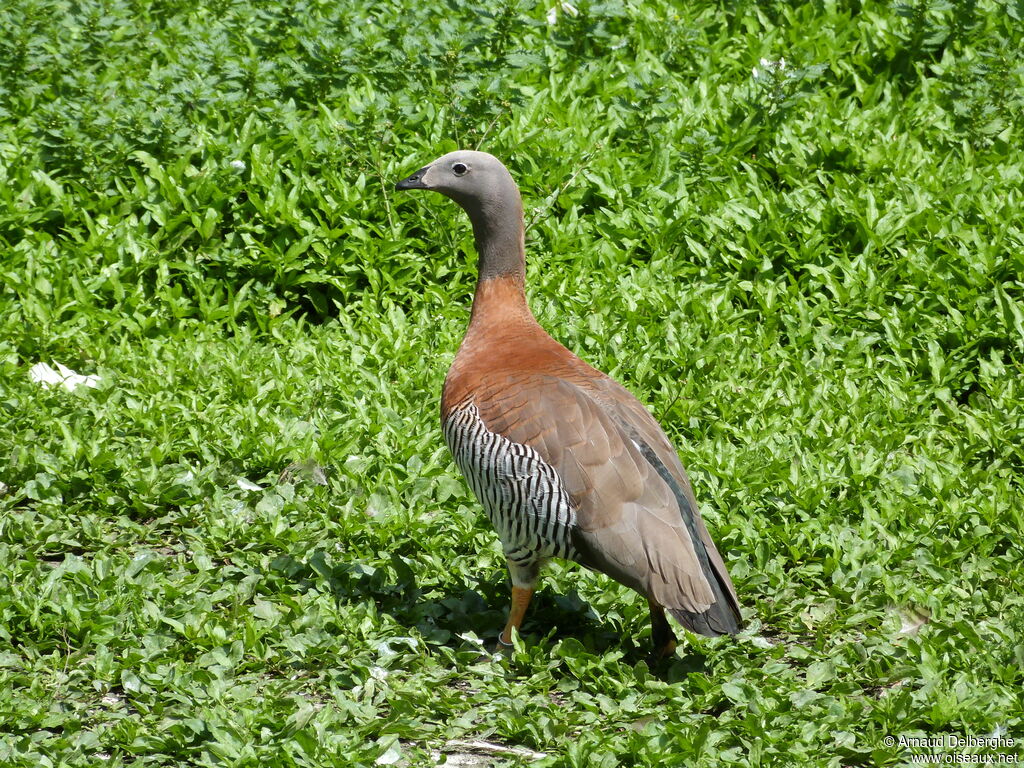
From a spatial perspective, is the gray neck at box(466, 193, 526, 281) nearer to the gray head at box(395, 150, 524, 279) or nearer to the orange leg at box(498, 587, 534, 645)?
the gray head at box(395, 150, 524, 279)

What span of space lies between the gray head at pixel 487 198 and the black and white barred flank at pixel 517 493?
0.77 metres

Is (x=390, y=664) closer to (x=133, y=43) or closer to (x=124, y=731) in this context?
(x=124, y=731)

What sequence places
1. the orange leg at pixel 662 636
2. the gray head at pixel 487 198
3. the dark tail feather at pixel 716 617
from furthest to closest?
the gray head at pixel 487 198, the orange leg at pixel 662 636, the dark tail feather at pixel 716 617

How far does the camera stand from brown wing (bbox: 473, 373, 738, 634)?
4.40 meters

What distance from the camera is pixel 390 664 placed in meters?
4.71

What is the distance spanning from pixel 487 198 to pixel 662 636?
190 cm

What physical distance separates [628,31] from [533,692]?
5233mm

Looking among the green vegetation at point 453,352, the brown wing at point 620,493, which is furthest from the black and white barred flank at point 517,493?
the green vegetation at point 453,352

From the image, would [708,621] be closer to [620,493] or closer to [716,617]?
[716,617]

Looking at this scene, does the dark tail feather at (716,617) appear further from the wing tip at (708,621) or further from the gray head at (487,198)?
the gray head at (487,198)

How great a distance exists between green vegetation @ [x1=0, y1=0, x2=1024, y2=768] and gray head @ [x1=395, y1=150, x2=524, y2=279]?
109 cm

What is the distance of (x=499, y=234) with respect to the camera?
525 cm

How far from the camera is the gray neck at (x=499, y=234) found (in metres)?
5.24

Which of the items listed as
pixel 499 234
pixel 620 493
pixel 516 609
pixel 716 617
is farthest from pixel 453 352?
pixel 716 617
